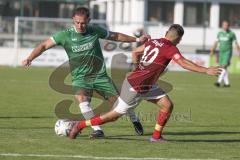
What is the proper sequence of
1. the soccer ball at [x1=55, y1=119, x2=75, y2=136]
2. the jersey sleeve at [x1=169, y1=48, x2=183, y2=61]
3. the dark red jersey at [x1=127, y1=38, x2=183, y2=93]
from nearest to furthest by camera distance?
the jersey sleeve at [x1=169, y1=48, x2=183, y2=61]
the dark red jersey at [x1=127, y1=38, x2=183, y2=93]
the soccer ball at [x1=55, y1=119, x2=75, y2=136]

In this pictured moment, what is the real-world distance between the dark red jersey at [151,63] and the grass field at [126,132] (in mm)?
933

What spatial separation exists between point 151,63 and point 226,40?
1581 cm

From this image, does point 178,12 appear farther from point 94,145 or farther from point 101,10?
point 94,145

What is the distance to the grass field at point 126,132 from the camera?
33.1 ft

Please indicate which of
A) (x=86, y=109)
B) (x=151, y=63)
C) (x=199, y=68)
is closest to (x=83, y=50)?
(x=86, y=109)

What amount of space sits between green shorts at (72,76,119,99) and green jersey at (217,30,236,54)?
14841 mm

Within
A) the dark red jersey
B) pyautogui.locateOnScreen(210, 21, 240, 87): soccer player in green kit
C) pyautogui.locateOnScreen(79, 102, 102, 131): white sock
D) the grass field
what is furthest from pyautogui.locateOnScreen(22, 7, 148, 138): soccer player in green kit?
pyautogui.locateOnScreen(210, 21, 240, 87): soccer player in green kit

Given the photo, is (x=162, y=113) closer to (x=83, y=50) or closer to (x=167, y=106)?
(x=167, y=106)

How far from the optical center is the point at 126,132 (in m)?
12.7

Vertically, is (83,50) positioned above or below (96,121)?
above

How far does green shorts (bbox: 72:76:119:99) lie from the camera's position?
1202 cm

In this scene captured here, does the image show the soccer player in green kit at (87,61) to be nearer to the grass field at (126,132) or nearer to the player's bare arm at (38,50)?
the player's bare arm at (38,50)

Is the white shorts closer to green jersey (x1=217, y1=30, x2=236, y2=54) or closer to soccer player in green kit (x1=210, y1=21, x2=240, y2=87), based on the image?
soccer player in green kit (x1=210, y1=21, x2=240, y2=87)

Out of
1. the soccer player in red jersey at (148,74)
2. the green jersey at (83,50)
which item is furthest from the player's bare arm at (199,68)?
the green jersey at (83,50)
